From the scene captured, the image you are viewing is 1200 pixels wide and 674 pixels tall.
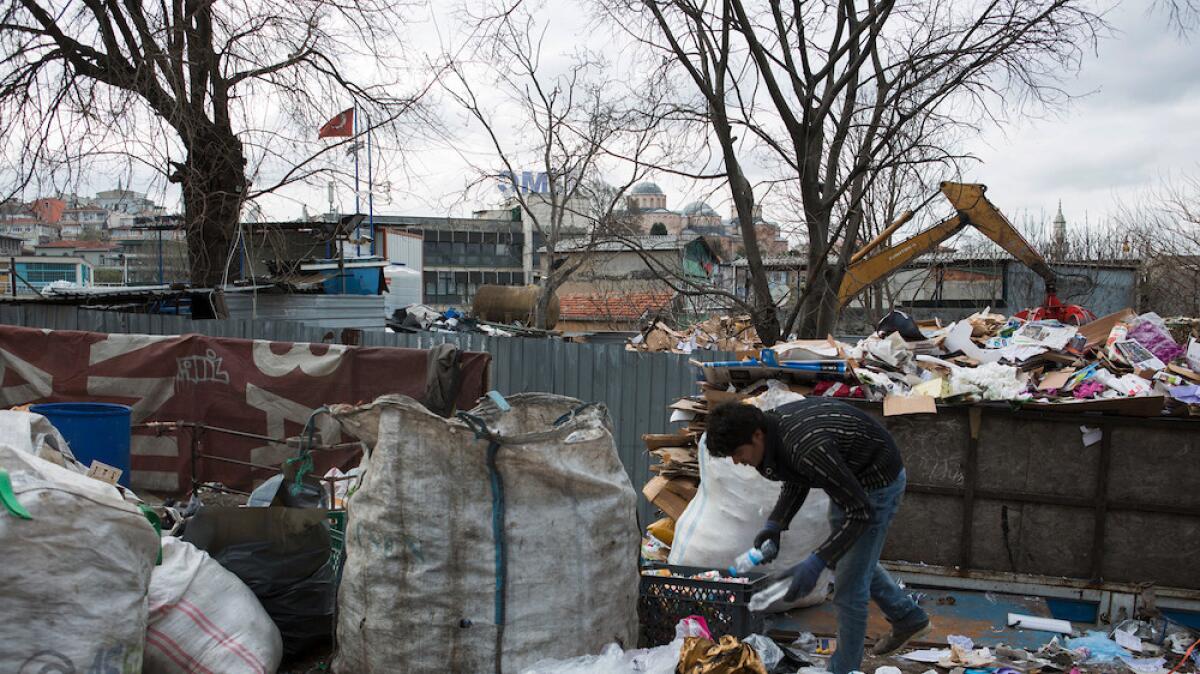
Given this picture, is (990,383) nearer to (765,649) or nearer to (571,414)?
(765,649)

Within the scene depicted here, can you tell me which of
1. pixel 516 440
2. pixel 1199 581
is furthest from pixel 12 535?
pixel 1199 581

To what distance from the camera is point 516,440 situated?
136 inches

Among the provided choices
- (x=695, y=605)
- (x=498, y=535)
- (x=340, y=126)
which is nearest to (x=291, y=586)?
(x=498, y=535)

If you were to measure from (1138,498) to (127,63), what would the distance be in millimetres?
12921

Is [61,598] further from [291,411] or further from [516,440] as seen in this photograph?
[291,411]

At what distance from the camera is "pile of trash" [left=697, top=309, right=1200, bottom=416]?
5305 mm

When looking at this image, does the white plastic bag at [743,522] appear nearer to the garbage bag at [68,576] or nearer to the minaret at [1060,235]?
the garbage bag at [68,576]

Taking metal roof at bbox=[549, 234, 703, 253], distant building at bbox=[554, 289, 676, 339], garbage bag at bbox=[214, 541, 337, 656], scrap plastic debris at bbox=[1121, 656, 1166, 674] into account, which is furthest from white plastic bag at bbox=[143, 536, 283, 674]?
distant building at bbox=[554, 289, 676, 339]

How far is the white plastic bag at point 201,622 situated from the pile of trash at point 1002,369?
3364 millimetres

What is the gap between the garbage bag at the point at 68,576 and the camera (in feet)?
9.65

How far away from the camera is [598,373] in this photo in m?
8.91

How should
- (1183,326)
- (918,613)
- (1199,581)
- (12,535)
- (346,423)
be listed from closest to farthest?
(12,535) → (346,423) → (918,613) → (1199,581) → (1183,326)

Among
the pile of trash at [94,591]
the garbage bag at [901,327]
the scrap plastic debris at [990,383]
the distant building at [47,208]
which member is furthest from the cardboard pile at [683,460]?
the distant building at [47,208]

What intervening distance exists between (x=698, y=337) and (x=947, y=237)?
11646mm
